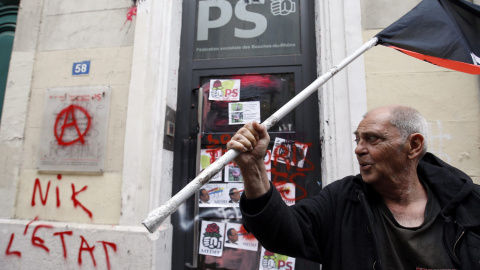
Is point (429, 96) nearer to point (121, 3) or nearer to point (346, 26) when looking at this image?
point (346, 26)

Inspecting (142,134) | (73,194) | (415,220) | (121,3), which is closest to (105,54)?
(121,3)

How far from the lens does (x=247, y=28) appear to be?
309 cm

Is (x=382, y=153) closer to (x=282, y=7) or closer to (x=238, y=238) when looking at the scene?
(x=238, y=238)

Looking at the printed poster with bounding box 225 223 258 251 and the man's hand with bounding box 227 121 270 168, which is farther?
the printed poster with bounding box 225 223 258 251

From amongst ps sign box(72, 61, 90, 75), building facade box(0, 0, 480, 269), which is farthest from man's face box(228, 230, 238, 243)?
ps sign box(72, 61, 90, 75)

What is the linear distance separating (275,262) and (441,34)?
2209mm

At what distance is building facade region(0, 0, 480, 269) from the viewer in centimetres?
248

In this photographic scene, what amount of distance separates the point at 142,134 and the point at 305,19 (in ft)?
6.66

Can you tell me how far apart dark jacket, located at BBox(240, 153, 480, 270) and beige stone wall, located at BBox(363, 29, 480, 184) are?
997mm

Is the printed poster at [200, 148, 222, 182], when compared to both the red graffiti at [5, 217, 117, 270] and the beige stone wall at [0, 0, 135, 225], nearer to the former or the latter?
the beige stone wall at [0, 0, 135, 225]

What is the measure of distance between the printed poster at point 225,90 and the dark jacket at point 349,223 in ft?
5.42

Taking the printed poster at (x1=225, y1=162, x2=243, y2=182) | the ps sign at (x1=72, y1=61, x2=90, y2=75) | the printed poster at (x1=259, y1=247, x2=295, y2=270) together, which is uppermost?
the ps sign at (x1=72, y1=61, x2=90, y2=75)

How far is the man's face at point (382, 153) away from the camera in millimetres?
1442

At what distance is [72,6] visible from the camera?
318cm
